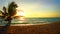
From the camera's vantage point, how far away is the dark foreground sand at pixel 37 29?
480 centimetres

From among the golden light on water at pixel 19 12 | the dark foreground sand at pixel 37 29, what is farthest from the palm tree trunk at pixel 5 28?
the golden light on water at pixel 19 12

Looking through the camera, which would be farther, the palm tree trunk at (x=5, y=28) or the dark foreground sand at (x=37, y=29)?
the dark foreground sand at (x=37, y=29)

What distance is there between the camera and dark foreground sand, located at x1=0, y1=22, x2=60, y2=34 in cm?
480

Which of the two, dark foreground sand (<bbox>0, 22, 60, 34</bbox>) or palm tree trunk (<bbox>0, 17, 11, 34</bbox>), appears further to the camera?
dark foreground sand (<bbox>0, 22, 60, 34</bbox>)

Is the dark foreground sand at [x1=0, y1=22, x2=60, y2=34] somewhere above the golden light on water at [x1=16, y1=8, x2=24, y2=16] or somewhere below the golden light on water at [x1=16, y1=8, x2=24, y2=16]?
below

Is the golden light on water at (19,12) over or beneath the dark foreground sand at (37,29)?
over

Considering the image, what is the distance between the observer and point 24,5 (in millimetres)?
4887

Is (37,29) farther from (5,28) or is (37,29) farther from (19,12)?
(5,28)

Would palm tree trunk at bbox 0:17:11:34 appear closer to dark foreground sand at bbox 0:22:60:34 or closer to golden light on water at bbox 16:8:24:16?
dark foreground sand at bbox 0:22:60:34

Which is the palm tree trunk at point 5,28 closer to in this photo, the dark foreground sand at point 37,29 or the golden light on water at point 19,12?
the dark foreground sand at point 37,29

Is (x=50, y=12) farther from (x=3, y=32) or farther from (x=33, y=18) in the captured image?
(x=3, y=32)

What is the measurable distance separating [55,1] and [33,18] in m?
0.80

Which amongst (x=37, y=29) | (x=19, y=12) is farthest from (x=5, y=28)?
(x=37, y=29)

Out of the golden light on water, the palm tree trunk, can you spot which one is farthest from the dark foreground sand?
the golden light on water
